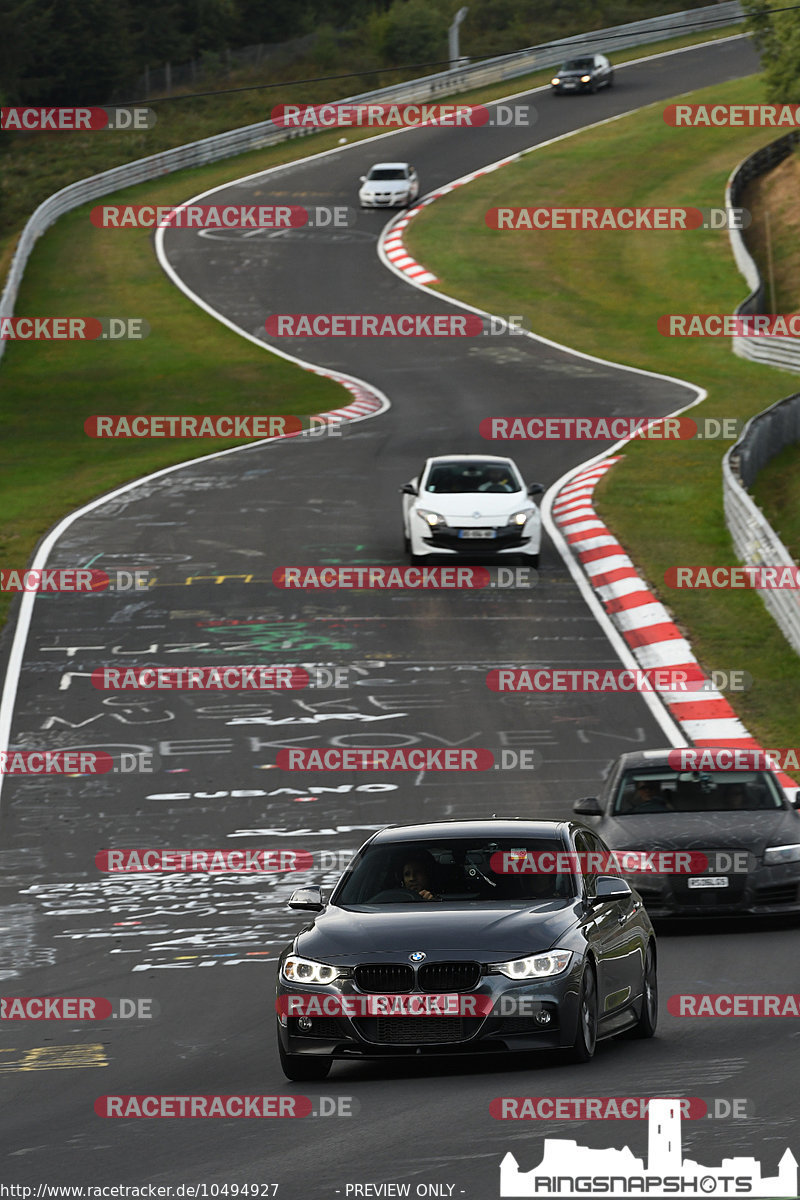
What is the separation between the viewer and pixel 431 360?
4756 centimetres

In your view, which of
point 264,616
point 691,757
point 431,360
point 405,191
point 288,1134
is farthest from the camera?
point 405,191

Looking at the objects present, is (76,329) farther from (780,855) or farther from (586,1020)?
(586,1020)

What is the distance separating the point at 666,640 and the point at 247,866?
9.28 m

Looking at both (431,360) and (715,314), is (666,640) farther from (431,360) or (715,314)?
(715,314)

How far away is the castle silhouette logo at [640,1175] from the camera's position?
6.98 meters

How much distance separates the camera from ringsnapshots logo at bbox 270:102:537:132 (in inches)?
3027

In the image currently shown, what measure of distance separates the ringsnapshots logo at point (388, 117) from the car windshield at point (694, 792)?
63.5m

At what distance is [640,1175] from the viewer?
719 cm

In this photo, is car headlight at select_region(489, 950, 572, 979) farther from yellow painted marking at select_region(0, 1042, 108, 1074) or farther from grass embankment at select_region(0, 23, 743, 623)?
grass embankment at select_region(0, 23, 743, 623)

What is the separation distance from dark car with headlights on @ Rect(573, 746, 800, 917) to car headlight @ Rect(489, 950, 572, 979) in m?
5.29

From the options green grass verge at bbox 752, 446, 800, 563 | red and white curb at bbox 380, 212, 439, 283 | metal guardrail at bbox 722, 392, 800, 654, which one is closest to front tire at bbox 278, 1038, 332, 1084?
metal guardrail at bbox 722, 392, 800, 654

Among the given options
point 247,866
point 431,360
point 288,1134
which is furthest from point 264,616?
point 431,360

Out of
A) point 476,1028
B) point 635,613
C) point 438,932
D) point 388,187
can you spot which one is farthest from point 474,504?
point 388,187

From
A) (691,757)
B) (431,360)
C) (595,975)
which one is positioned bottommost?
(431,360)
